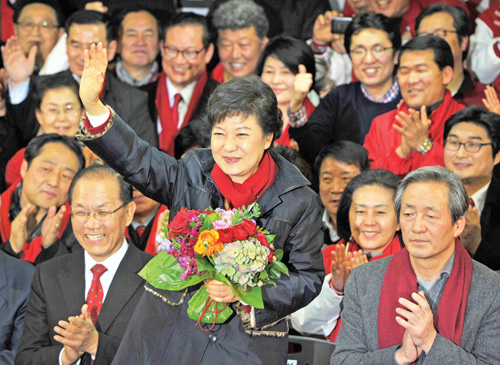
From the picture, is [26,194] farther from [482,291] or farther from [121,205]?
[482,291]

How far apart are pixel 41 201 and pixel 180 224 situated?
255 cm

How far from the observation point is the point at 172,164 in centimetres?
291

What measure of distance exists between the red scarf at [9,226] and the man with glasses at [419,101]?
204 centimetres

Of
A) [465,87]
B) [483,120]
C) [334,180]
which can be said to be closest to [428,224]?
[483,120]

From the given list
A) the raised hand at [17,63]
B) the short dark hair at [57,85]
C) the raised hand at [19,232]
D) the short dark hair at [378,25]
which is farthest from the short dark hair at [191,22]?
the raised hand at [19,232]

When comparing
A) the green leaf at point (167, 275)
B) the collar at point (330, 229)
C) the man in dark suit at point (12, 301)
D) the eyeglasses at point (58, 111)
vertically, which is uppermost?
the eyeglasses at point (58, 111)

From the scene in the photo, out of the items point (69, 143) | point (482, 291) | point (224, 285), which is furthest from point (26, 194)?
point (482, 291)

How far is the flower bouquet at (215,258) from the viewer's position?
2.71m

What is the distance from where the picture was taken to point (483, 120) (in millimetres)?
4551

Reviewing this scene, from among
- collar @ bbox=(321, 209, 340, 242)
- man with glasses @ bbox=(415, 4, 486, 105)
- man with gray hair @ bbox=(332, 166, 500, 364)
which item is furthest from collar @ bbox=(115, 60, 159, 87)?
man with gray hair @ bbox=(332, 166, 500, 364)

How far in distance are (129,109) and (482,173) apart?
2566 millimetres

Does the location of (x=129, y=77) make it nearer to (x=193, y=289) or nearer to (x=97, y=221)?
(x=97, y=221)

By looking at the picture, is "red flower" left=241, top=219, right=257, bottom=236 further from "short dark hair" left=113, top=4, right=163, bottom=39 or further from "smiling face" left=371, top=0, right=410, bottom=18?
"short dark hair" left=113, top=4, right=163, bottom=39

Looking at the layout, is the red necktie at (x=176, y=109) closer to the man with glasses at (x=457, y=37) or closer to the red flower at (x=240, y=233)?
the man with glasses at (x=457, y=37)
